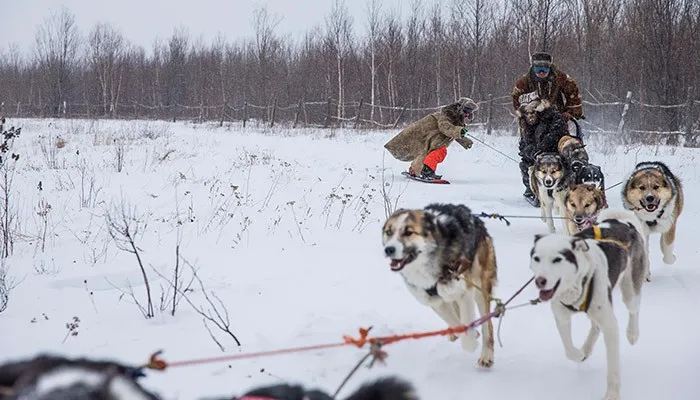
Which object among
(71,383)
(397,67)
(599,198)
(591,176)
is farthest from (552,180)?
(397,67)

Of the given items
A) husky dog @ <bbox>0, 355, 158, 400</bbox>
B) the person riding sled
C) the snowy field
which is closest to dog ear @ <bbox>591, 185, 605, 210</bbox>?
the snowy field

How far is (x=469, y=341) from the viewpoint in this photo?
288 centimetres

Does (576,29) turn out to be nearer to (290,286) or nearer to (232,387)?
(290,286)

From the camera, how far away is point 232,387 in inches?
103

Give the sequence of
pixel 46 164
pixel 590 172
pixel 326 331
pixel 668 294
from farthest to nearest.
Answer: pixel 46 164
pixel 590 172
pixel 668 294
pixel 326 331

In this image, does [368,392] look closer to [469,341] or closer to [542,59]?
[469,341]

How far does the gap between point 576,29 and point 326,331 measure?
20.9 metres

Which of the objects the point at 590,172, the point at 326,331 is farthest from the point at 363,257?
the point at 590,172

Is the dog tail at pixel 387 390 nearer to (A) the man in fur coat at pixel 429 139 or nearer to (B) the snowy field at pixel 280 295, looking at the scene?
(B) the snowy field at pixel 280 295

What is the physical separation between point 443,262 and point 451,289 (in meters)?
0.16

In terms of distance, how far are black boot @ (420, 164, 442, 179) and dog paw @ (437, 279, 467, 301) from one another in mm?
6425

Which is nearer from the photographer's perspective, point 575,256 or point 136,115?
point 575,256

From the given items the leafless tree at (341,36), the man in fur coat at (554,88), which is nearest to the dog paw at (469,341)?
the man in fur coat at (554,88)

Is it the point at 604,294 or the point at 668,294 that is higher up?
the point at 604,294
